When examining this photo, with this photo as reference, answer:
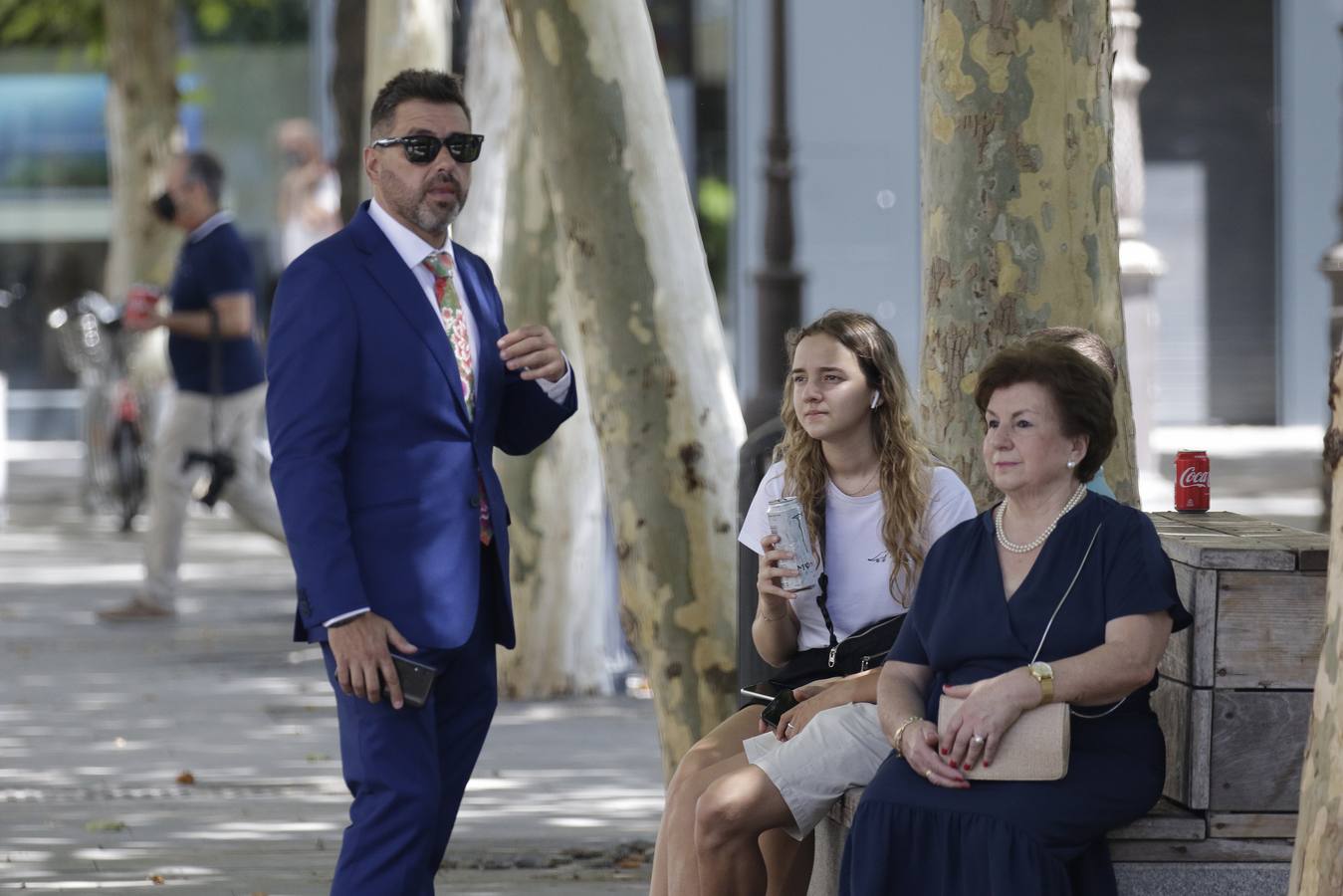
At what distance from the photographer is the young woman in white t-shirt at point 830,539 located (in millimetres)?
4660

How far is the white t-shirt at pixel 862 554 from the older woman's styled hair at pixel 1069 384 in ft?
1.77

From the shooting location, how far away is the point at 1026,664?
4.22 meters

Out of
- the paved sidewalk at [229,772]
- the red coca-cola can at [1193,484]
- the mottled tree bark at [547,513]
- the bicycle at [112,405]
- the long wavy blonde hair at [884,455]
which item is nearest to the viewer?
the long wavy blonde hair at [884,455]

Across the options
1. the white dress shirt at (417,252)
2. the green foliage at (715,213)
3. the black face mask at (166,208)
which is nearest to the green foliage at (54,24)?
the green foliage at (715,213)

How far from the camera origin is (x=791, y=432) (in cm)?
496

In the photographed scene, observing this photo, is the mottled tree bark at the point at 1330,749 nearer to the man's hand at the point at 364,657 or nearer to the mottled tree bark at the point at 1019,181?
the man's hand at the point at 364,657

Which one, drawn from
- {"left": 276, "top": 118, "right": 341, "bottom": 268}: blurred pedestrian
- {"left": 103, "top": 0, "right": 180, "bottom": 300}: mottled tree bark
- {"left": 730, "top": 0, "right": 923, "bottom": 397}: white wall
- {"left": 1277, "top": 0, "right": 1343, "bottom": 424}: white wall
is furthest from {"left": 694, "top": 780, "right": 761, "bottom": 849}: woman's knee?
{"left": 1277, "top": 0, "right": 1343, "bottom": 424}: white wall

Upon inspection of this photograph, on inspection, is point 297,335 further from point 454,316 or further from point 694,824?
point 694,824

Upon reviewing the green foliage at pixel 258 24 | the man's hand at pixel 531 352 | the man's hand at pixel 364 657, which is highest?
the green foliage at pixel 258 24

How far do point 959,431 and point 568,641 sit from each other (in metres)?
4.10

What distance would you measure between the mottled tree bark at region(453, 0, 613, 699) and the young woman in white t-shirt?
14.0ft

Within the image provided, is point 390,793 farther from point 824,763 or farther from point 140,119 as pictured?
point 140,119

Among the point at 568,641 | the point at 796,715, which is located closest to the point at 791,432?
the point at 796,715

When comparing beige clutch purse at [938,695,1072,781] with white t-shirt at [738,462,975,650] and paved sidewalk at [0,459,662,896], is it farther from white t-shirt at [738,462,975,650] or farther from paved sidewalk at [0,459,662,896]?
paved sidewalk at [0,459,662,896]
